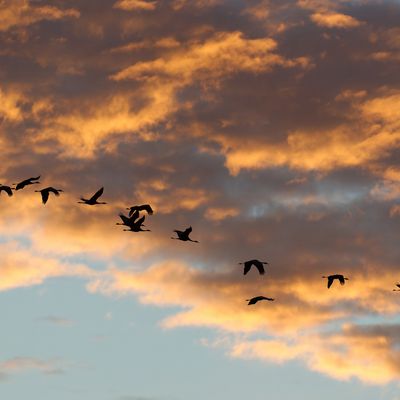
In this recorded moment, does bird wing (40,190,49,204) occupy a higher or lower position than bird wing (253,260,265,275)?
higher

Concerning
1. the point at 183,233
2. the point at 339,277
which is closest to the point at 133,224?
the point at 183,233

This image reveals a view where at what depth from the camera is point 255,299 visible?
182000 millimetres

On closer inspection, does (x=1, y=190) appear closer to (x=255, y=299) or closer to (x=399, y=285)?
(x=255, y=299)

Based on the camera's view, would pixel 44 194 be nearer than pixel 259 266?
No

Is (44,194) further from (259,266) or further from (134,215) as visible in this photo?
(259,266)

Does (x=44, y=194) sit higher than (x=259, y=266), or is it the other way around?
(x=44, y=194)

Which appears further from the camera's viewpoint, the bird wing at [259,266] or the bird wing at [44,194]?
the bird wing at [44,194]

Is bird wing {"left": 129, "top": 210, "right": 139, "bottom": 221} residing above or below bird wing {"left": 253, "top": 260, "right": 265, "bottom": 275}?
above

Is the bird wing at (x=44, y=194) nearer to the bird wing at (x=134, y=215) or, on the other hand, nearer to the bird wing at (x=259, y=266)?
the bird wing at (x=134, y=215)

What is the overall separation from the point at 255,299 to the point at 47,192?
25229 mm

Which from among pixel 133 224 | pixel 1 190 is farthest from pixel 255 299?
pixel 1 190

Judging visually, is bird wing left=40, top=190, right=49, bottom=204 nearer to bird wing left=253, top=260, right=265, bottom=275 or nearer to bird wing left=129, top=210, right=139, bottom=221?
bird wing left=129, top=210, right=139, bottom=221

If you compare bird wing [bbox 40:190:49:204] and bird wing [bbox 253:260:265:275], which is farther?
bird wing [bbox 40:190:49:204]

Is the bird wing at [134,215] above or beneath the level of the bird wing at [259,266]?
above
